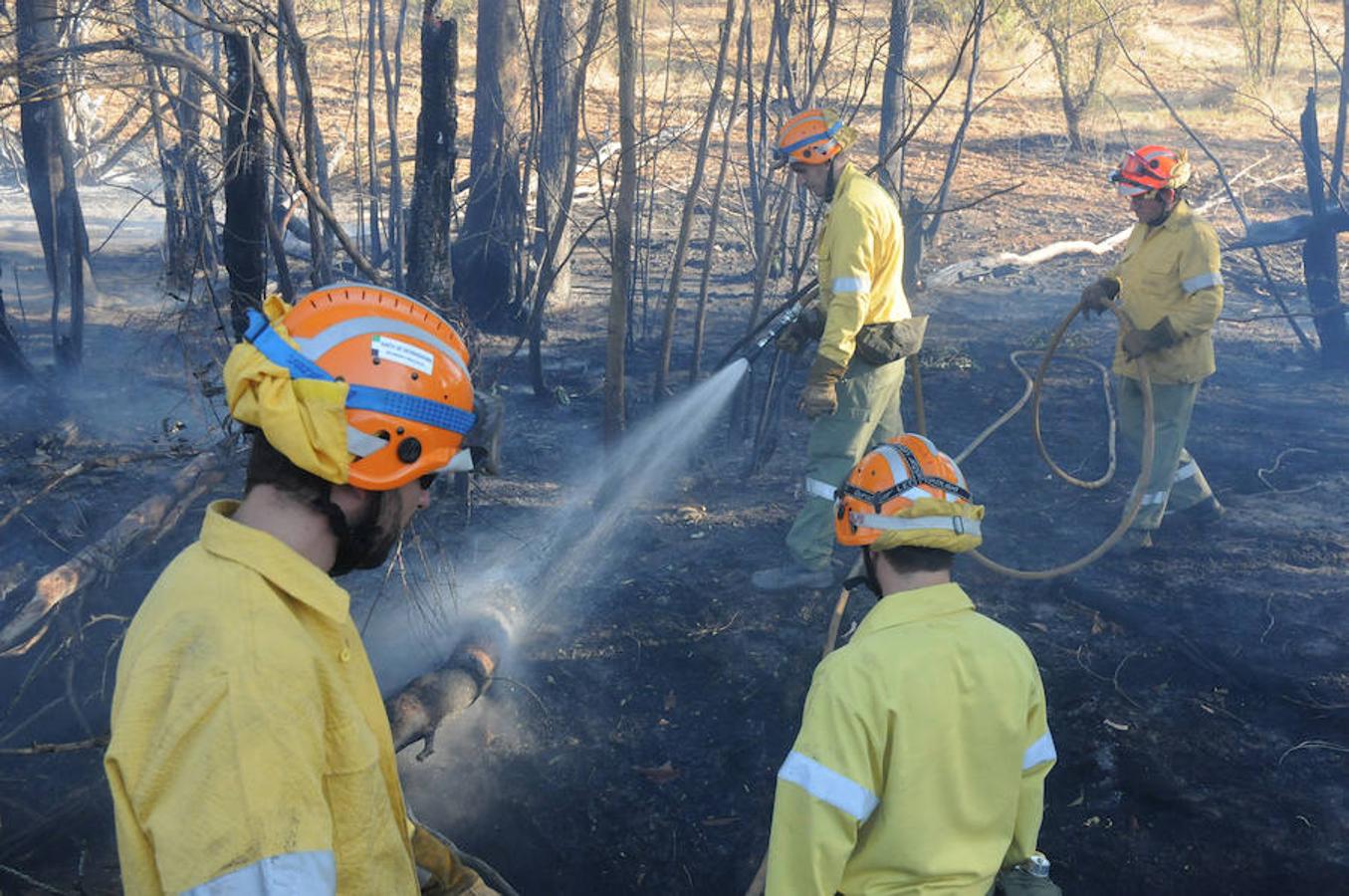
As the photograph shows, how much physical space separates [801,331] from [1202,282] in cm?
238

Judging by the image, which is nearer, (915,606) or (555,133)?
(915,606)

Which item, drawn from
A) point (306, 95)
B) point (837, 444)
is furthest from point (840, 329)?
point (306, 95)

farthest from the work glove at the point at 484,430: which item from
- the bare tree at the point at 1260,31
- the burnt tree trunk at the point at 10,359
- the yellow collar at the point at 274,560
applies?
the bare tree at the point at 1260,31

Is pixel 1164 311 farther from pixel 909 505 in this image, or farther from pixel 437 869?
pixel 437 869

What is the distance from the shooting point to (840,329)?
5.48m

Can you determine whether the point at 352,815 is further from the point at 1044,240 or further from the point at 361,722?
the point at 1044,240

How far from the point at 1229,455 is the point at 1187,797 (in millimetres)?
4393

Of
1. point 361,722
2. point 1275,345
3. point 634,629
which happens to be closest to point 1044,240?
point 1275,345

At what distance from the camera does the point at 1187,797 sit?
438cm

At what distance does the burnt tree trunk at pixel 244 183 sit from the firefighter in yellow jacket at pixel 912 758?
3.37 m

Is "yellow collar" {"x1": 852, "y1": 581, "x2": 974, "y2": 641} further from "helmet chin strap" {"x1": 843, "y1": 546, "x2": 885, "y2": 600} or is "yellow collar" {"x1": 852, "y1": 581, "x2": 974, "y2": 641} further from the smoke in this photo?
the smoke

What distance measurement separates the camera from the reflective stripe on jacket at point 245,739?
1439mm

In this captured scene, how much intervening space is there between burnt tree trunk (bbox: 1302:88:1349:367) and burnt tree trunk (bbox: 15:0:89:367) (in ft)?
35.6

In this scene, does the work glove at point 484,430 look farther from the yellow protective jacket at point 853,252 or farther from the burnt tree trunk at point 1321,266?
the burnt tree trunk at point 1321,266
